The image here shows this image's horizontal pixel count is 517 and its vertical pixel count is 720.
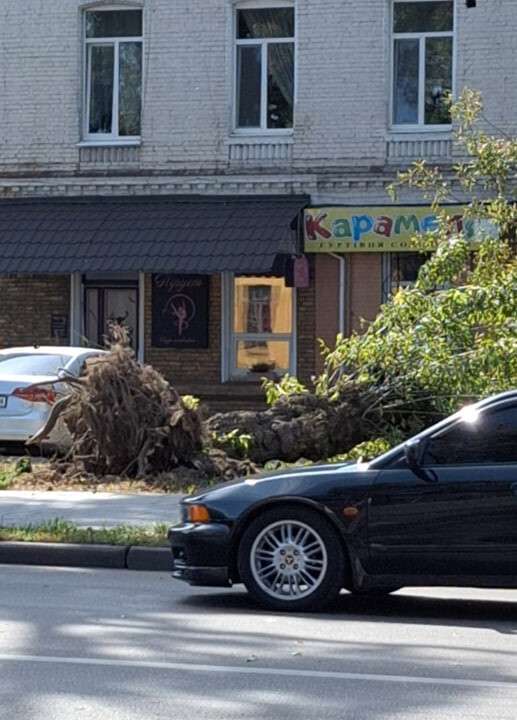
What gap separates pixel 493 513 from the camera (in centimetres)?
941

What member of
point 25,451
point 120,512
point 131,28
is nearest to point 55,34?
point 131,28

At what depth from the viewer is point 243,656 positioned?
8250 mm

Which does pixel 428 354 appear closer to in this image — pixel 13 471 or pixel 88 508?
pixel 88 508

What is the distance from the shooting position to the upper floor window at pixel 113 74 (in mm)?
25203

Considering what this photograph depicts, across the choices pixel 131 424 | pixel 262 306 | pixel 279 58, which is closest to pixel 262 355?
pixel 262 306

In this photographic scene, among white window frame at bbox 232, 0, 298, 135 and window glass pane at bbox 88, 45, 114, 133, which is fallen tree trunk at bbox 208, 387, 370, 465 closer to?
white window frame at bbox 232, 0, 298, 135

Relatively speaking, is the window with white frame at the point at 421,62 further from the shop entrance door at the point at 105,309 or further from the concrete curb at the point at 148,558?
the concrete curb at the point at 148,558

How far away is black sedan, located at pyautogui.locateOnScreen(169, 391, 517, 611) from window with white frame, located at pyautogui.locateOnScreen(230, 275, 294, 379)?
1470cm

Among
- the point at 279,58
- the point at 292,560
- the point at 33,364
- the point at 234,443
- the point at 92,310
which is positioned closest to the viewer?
the point at 292,560

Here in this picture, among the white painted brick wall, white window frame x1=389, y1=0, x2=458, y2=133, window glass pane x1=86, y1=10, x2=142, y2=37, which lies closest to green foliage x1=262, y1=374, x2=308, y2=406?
the white painted brick wall

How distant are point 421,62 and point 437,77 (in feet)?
1.13

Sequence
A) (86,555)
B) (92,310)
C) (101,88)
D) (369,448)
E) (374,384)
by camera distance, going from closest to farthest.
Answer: (86,555), (369,448), (374,384), (101,88), (92,310)

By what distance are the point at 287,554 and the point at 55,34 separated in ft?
56.6

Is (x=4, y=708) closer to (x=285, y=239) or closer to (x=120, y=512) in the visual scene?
(x=120, y=512)
